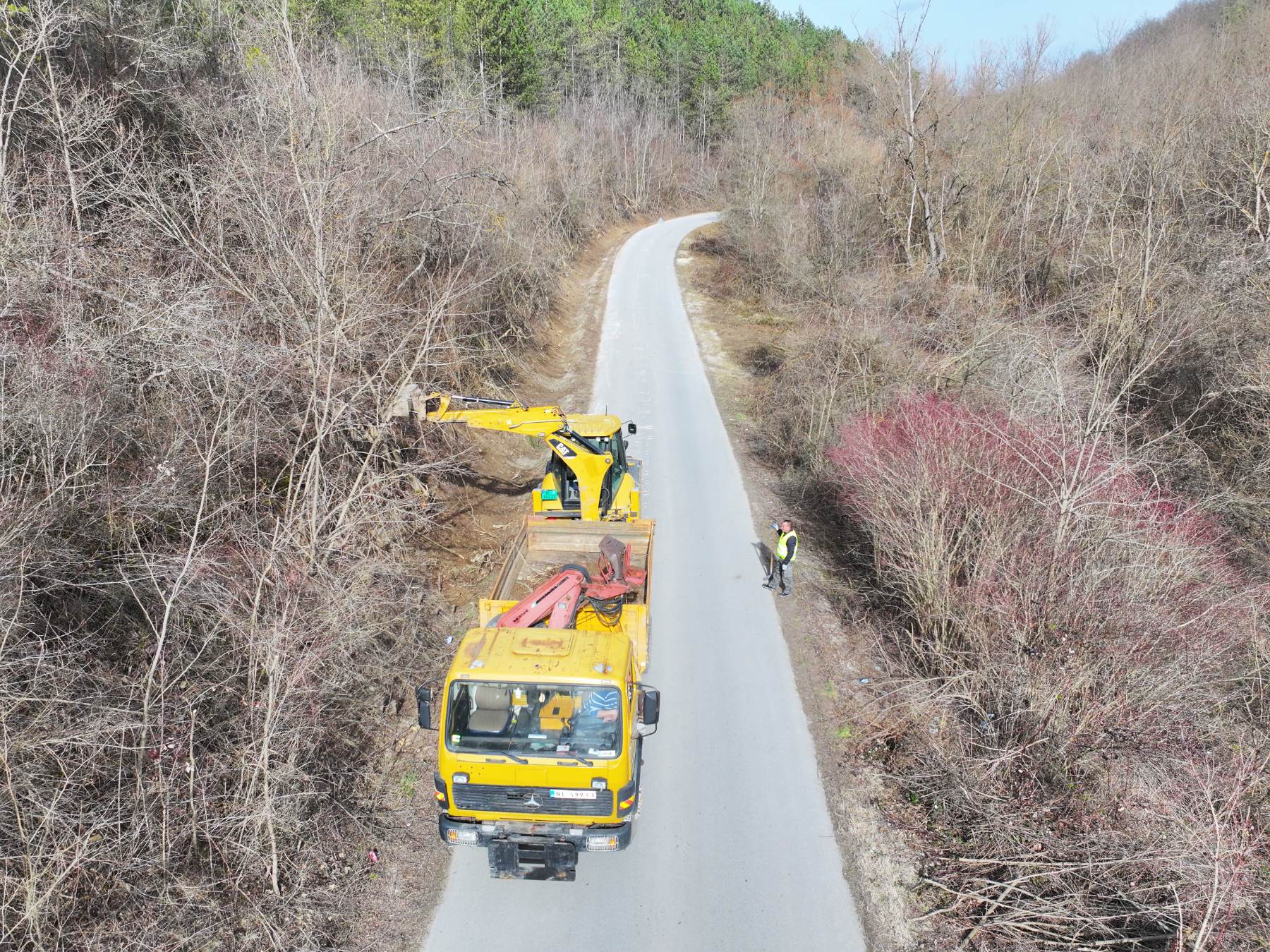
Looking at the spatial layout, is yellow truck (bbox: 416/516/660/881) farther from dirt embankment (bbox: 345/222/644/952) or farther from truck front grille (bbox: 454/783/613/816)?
dirt embankment (bbox: 345/222/644/952)

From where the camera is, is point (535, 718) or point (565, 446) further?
point (565, 446)

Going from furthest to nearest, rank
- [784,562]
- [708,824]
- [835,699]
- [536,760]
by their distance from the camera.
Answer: [784,562] < [835,699] < [708,824] < [536,760]

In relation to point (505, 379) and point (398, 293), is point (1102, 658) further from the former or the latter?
point (505, 379)

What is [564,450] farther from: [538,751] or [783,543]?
[538,751]

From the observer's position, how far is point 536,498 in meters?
13.9

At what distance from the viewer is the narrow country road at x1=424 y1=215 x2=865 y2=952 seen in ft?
25.8

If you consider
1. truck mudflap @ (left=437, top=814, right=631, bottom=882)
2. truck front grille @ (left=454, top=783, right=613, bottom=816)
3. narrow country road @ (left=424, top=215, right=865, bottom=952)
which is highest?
truck front grille @ (left=454, top=783, right=613, bottom=816)

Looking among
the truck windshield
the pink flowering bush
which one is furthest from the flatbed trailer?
the pink flowering bush

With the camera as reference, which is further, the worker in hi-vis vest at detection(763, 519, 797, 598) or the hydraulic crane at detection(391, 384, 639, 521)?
the worker in hi-vis vest at detection(763, 519, 797, 598)

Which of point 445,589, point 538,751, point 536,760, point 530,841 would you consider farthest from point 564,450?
point 530,841

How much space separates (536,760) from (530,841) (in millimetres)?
968

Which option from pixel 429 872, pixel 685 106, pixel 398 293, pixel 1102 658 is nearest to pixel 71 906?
pixel 429 872

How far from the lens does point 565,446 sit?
13.2 meters

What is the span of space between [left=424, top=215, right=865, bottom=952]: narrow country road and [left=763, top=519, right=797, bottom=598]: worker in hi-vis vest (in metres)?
0.38
